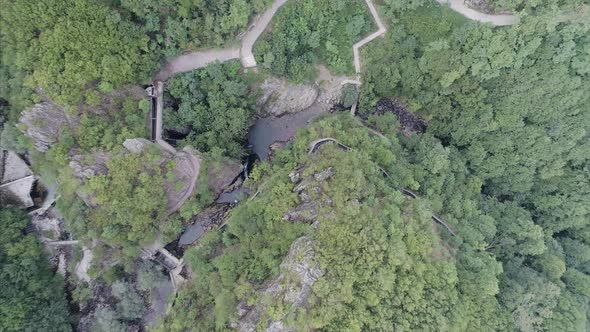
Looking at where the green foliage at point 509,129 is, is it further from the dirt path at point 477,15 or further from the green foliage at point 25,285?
the green foliage at point 25,285

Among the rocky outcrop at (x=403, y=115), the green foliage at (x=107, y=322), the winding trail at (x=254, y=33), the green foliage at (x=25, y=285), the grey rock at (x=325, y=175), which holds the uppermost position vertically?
the winding trail at (x=254, y=33)

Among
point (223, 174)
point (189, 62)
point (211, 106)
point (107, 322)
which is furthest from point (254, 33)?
point (107, 322)

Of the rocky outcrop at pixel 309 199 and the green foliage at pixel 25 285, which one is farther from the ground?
the rocky outcrop at pixel 309 199

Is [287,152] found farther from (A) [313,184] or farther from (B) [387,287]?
(B) [387,287]

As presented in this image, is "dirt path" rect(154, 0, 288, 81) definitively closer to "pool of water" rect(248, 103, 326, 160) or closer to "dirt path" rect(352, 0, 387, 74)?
"pool of water" rect(248, 103, 326, 160)

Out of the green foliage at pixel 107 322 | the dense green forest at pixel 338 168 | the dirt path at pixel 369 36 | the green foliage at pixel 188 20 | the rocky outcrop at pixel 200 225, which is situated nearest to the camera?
the dense green forest at pixel 338 168

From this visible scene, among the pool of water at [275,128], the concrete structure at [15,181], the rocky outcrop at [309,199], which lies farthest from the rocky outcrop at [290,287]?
the concrete structure at [15,181]

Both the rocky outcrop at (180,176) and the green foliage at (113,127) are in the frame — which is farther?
the rocky outcrop at (180,176)

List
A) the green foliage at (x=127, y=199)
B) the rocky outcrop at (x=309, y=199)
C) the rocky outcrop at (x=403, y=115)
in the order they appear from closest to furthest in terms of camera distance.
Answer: the rocky outcrop at (x=309, y=199)
the green foliage at (x=127, y=199)
the rocky outcrop at (x=403, y=115)

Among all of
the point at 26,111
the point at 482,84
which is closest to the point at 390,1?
the point at 482,84
